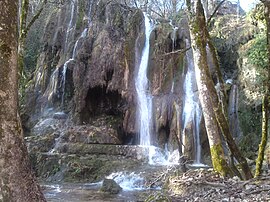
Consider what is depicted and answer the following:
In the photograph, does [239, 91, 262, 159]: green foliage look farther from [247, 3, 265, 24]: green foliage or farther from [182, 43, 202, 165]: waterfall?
[247, 3, 265, 24]: green foliage

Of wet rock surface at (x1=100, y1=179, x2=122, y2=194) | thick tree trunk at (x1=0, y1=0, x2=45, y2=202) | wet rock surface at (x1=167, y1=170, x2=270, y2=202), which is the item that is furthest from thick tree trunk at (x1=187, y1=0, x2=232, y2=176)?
wet rock surface at (x1=100, y1=179, x2=122, y2=194)

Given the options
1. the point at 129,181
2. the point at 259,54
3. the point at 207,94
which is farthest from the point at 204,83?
the point at 259,54

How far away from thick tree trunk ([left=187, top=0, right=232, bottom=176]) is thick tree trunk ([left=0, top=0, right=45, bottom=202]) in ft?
12.4

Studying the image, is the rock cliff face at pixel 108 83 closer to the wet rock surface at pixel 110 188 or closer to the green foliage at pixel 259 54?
the green foliage at pixel 259 54

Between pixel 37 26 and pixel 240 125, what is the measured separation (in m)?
18.8

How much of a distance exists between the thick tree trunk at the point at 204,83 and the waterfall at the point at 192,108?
793 centimetres

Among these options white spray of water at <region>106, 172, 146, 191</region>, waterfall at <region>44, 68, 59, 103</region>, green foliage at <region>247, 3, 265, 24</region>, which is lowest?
white spray of water at <region>106, 172, 146, 191</region>

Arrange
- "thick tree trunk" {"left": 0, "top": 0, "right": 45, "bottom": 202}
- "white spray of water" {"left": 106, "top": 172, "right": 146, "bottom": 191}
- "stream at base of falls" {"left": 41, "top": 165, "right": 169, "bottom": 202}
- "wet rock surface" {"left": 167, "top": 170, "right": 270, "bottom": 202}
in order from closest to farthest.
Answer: "thick tree trunk" {"left": 0, "top": 0, "right": 45, "bottom": 202} → "wet rock surface" {"left": 167, "top": 170, "right": 270, "bottom": 202} → "stream at base of falls" {"left": 41, "top": 165, "right": 169, "bottom": 202} → "white spray of water" {"left": 106, "top": 172, "right": 146, "bottom": 191}

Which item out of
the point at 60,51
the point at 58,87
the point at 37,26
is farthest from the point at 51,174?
the point at 37,26

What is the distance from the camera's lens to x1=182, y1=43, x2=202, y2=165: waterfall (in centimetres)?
1522

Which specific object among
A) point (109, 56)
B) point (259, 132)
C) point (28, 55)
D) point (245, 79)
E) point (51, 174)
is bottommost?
point (51, 174)

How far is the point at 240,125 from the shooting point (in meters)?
16.3

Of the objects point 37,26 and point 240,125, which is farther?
point 37,26

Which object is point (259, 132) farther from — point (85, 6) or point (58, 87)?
point (85, 6)
